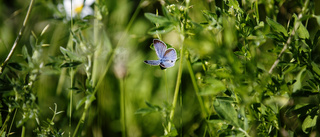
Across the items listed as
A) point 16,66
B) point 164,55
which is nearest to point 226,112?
point 164,55

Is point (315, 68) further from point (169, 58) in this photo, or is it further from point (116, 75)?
point (116, 75)

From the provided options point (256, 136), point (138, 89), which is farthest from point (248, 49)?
point (138, 89)

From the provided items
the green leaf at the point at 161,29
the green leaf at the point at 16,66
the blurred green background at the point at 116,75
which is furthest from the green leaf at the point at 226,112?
the green leaf at the point at 16,66

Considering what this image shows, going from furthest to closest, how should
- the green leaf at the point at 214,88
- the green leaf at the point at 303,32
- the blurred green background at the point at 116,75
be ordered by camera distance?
the blurred green background at the point at 116,75 < the green leaf at the point at 303,32 < the green leaf at the point at 214,88

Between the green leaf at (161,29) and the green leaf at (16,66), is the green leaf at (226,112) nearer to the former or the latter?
the green leaf at (161,29)

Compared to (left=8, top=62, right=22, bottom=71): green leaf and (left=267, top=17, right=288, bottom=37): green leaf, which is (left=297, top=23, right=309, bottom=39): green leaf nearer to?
(left=267, top=17, right=288, bottom=37): green leaf

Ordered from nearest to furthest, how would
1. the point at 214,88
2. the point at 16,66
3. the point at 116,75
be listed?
the point at 214,88, the point at 16,66, the point at 116,75
